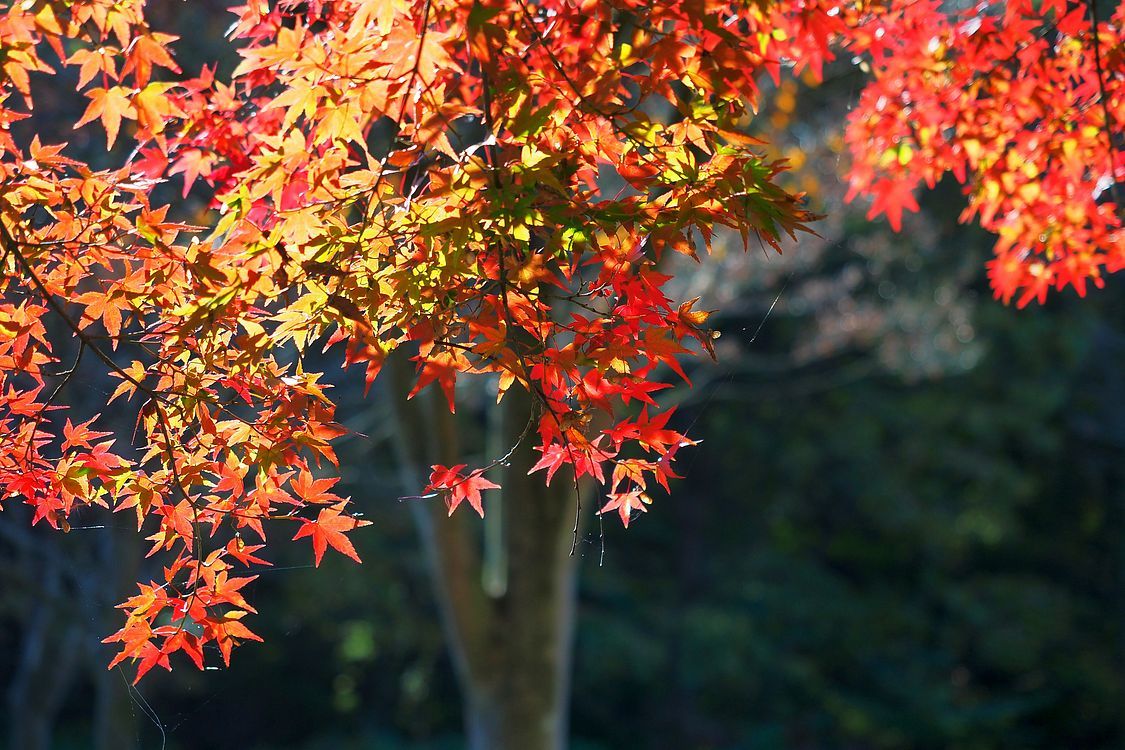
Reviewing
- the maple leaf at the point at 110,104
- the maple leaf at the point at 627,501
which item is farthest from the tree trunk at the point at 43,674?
the maple leaf at the point at 627,501

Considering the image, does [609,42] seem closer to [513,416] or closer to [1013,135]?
[1013,135]

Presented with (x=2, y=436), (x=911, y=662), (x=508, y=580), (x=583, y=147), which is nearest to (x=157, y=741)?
(x=508, y=580)

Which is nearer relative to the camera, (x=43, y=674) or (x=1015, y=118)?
(x=1015, y=118)

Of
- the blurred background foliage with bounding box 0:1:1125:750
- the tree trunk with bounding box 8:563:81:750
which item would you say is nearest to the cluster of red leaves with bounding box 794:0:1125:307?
the tree trunk with bounding box 8:563:81:750

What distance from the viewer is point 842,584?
9547mm

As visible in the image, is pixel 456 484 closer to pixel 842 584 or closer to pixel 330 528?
pixel 330 528

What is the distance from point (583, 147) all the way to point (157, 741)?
7390 millimetres

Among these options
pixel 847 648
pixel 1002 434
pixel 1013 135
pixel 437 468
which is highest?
pixel 1002 434

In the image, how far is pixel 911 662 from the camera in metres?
9.18

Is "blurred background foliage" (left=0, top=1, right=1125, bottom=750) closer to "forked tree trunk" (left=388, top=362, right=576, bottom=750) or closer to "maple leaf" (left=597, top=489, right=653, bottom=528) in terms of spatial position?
"forked tree trunk" (left=388, top=362, right=576, bottom=750)

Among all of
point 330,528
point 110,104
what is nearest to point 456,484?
point 330,528

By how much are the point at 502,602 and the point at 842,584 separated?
6.43 m

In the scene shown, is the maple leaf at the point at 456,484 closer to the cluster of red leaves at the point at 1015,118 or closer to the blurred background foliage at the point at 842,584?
the cluster of red leaves at the point at 1015,118

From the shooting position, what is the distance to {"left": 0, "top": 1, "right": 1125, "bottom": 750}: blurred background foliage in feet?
29.2
